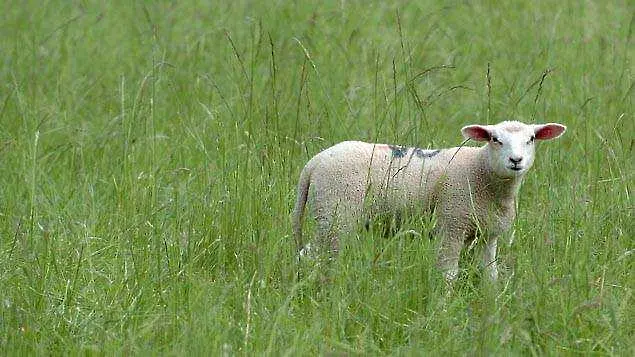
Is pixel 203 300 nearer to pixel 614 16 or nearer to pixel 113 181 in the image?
pixel 113 181

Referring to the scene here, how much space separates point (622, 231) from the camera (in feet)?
15.3

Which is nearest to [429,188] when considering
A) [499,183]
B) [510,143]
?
[499,183]

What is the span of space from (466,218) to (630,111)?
1.67m

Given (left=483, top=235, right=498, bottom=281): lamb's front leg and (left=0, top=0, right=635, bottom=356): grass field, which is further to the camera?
(left=483, top=235, right=498, bottom=281): lamb's front leg

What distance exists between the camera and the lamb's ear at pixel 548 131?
14.8ft

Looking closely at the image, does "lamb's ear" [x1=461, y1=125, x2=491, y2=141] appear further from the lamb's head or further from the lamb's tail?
the lamb's tail

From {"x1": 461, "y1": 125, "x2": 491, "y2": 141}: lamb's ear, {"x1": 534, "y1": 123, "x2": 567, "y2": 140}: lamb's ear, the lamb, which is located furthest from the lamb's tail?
{"x1": 534, "y1": 123, "x2": 567, "y2": 140}: lamb's ear

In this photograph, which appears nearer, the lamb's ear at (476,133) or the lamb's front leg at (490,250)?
the lamb's ear at (476,133)

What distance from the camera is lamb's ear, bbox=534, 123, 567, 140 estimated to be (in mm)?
4508

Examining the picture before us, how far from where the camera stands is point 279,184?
15.6ft

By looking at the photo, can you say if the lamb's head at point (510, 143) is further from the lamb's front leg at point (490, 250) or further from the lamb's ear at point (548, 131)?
the lamb's front leg at point (490, 250)

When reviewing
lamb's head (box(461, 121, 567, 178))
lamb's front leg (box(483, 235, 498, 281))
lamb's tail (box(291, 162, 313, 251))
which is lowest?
lamb's front leg (box(483, 235, 498, 281))

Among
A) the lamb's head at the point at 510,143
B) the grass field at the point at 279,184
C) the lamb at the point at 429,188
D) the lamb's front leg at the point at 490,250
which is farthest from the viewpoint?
the lamb's front leg at the point at 490,250

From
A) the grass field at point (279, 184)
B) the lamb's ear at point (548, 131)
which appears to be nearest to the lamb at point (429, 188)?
the lamb's ear at point (548, 131)
